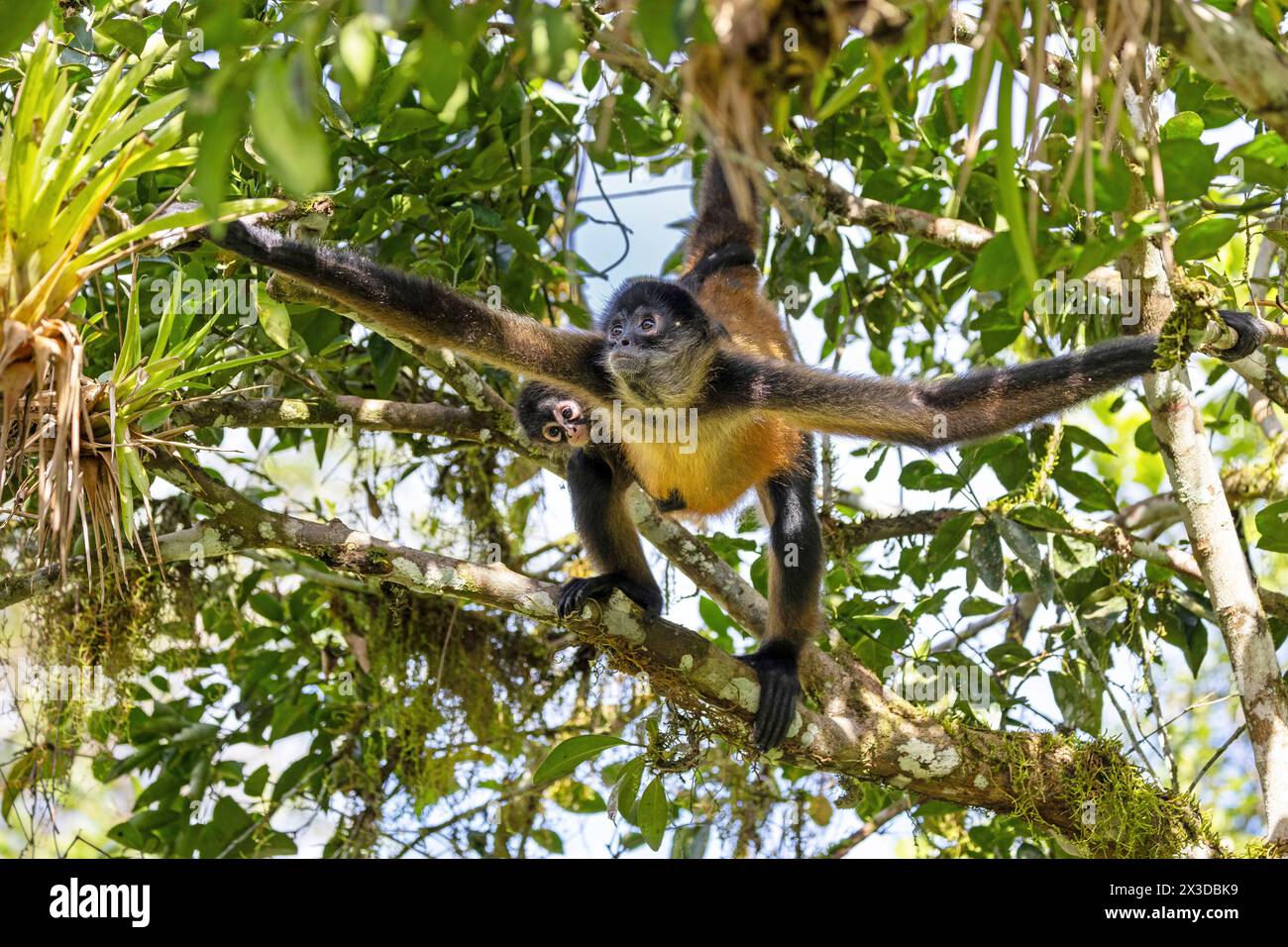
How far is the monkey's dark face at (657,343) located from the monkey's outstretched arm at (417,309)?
0.74ft

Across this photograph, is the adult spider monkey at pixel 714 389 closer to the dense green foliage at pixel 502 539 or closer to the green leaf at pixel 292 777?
the dense green foliage at pixel 502 539

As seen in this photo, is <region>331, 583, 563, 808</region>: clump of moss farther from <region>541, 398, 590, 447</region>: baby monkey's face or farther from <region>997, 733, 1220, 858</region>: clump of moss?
<region>997, 733, 1220, 858</region>: clump of moss

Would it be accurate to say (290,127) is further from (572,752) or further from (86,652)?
(86,652)

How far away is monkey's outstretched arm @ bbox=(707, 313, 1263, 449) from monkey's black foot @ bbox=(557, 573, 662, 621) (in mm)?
908

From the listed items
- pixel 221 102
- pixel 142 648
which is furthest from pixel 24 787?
pixel 221 102

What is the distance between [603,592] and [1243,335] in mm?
2330

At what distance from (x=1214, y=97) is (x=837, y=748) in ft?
8.66

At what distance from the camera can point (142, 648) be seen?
18.4 feet

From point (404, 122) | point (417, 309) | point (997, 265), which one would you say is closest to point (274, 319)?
point (417, 309)

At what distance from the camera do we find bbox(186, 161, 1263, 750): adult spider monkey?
155 inches

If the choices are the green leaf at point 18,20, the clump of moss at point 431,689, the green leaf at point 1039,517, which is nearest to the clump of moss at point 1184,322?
the green leaf at point 1039,517

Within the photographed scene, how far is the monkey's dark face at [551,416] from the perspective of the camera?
5262 millimetres

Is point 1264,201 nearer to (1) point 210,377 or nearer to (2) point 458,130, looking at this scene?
(2) point 458,130

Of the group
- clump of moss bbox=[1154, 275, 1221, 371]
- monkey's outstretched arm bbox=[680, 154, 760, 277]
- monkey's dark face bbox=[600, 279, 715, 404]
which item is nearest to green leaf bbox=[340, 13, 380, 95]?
clump of moss bbox=[1154, 275, 1221, 371]
